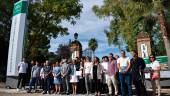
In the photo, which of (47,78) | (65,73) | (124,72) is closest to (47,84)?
(47,78)

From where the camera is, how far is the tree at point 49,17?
38812 millimetres

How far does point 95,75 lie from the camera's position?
702 inches

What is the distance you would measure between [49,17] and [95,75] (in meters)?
22.6

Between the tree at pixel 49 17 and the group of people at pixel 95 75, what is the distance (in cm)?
1715

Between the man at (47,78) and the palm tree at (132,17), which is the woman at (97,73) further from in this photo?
the palm tree at (132,17)

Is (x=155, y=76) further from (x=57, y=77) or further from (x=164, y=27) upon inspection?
(x=164, y=27)

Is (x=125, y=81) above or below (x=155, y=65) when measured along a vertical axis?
below

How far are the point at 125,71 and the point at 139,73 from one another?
1.89ft

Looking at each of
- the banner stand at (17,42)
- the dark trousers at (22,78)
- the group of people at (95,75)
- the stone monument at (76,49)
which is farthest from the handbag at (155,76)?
the stone monument at (76,49)

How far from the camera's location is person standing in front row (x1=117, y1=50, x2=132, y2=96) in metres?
16.1

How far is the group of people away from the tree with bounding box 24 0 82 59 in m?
17.1

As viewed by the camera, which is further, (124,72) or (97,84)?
(97,84)

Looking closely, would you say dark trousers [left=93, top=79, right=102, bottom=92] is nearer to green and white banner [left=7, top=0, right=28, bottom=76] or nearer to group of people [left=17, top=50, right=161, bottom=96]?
group of people [left=17, top=50, right=161, bottom=96]

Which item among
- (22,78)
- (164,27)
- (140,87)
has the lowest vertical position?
(140,87)
